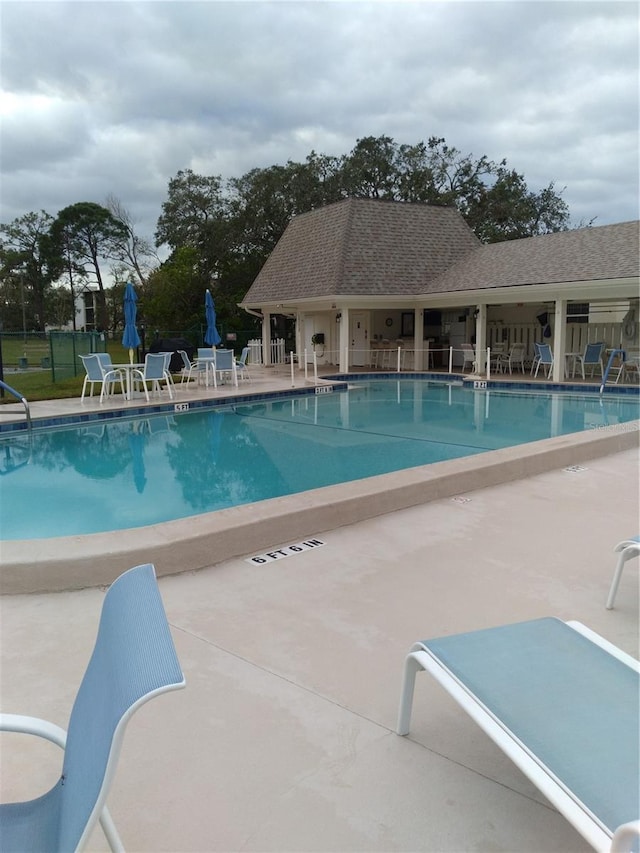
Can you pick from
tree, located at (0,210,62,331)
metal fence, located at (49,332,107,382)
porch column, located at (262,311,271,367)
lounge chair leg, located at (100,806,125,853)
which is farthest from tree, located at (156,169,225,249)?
lounge chair leg, located at (100,806,125,853)

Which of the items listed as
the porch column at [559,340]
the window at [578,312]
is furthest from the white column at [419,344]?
the porch column at [559,340]

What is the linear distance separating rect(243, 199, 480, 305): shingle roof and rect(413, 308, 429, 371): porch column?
1.04m

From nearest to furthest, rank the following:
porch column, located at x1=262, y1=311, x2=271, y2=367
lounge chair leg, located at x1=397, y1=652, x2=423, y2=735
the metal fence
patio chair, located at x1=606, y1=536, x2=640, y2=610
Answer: lounge chair leg, located at x1=397, y1=652, x2=423, y2=735
patio chair, located at x1=606, y1=536, x2=640, y2=610
the metal fence
porch column, located at x1=262, y1=311, x2=271, y2=367

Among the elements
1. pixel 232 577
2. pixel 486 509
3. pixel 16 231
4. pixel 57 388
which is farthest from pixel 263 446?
pixel 16 231

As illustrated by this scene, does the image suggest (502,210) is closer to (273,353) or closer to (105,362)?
(273,353)

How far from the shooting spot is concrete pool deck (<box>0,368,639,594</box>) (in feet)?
11.6

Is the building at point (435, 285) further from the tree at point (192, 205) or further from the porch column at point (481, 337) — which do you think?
the tree at point (192, 205)

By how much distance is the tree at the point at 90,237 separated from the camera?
1538 inches

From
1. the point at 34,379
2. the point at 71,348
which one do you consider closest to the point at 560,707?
the point at 71,348

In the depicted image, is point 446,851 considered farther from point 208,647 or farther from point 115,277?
point 115,277

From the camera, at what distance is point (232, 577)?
12.1ft

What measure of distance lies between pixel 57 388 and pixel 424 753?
15.1 m

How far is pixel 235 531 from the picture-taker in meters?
4.00

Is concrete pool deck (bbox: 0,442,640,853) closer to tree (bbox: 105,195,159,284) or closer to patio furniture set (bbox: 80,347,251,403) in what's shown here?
patio furniture set (bbox: 80,347,251,403)
